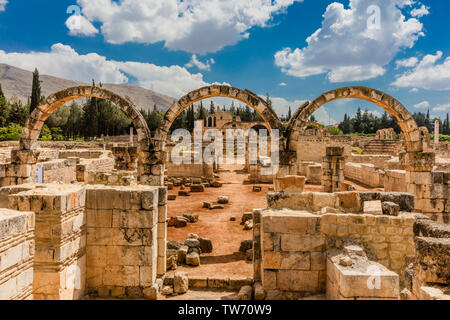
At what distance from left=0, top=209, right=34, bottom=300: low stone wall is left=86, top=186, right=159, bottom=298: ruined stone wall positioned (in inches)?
73.0

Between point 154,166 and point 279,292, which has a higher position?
point 154,166

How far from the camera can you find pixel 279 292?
4855 mm

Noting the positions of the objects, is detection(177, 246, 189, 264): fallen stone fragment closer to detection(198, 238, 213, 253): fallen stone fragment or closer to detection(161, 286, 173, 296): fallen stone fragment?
detection(198, 238, 213, 253): fallen stone fragment

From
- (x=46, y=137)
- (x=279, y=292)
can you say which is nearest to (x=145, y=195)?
(x=279, y=292)

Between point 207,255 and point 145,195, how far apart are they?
3530mm

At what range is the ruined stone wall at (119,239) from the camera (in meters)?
5.01

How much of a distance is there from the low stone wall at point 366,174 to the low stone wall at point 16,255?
686 inches

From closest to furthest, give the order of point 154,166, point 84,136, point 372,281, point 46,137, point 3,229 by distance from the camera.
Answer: point 3,229
point 372,281
point 154,166
point 46,137
point 84,136

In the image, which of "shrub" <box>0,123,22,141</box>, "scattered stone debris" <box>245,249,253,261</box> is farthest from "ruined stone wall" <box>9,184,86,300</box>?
"shrub" <box>0,123,22,141</box>

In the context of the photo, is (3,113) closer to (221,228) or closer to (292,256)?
(221,228)

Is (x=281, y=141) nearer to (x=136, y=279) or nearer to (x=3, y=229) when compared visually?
(x=136, y=279)

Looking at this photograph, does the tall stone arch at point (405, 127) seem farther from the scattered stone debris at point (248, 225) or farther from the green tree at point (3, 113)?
the green tree at point (3, 113)

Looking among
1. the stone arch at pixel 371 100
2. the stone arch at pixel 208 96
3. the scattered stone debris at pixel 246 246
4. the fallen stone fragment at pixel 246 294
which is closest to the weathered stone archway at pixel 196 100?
the stone arch at pixel 208 96

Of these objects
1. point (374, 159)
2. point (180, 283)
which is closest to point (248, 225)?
point (180, 283)
